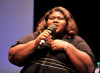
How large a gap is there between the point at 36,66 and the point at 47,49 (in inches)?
6.6

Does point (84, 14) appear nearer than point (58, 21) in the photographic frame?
No

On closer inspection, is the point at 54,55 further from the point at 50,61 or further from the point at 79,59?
the point at 79,59

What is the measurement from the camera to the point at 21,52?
1.27 metres

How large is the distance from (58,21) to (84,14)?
1.32 m

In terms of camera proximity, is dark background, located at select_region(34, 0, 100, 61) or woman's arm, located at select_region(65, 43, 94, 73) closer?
woman's arm, located at select_region(65, 43, 94, 73)

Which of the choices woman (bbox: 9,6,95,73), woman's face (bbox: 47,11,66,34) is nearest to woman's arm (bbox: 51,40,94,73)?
woman (bbox: 9,6,95,73)

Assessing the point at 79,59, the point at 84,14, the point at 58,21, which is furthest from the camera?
the point at 84,14

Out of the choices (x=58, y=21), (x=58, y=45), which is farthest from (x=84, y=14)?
(x=58, y=45)

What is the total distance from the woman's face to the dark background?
1.17 meters

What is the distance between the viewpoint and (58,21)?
4.50ft

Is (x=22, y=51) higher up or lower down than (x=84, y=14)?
lower down

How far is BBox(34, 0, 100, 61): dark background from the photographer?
8.47 ft

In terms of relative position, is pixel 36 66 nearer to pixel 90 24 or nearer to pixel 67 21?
pixel 67 21

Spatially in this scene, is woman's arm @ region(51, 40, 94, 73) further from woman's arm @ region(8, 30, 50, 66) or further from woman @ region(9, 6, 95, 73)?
woman's arm @ region(8, 30, 50, 66)
